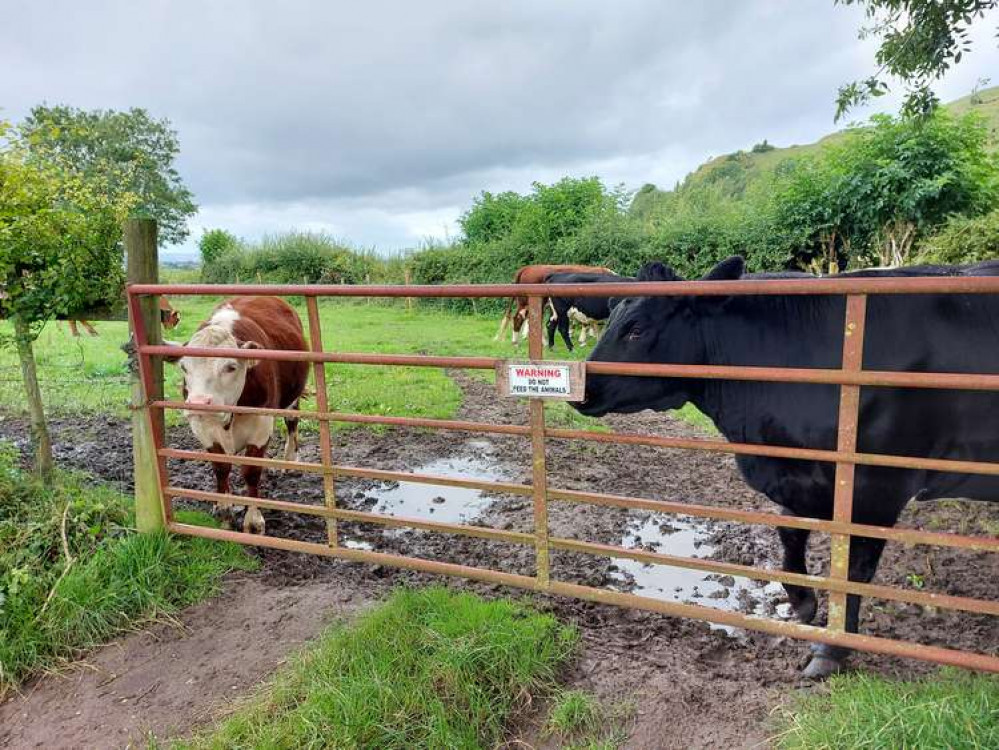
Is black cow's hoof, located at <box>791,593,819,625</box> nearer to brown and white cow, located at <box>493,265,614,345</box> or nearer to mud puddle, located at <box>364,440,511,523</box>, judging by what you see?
mud puddle, located at <box>364,440,511,523</box>

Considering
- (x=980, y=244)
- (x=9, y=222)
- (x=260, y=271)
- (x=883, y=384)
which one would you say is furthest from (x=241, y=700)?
(x=260, y=271)

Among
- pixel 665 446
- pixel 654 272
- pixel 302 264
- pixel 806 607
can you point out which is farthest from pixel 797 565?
pixel 302 264

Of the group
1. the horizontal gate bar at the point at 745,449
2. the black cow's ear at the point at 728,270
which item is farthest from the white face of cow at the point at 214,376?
the black cow's ear at the point at 728,270

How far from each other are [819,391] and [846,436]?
46 centimetres

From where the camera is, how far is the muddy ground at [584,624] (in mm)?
2439

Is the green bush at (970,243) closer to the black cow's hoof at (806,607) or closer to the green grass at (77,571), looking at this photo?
the black cow's hoof at (806,607)

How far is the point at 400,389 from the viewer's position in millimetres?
8188

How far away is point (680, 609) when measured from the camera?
2.54 meters

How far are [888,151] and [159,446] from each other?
13.9 meters

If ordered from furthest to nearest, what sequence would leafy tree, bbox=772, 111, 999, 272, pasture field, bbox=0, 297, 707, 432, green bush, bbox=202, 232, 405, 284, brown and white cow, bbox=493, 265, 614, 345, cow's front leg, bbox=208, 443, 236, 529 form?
green bush, bbox=202, 232, 405, 284
brown and white cow, bbox=493, 265, 614, 345
leafy tree, bbox=772, 111, 999, 272
pasture field, bbox=0, 297, 707, 432
cow's front leg, bbox=208, 443, 236, 529

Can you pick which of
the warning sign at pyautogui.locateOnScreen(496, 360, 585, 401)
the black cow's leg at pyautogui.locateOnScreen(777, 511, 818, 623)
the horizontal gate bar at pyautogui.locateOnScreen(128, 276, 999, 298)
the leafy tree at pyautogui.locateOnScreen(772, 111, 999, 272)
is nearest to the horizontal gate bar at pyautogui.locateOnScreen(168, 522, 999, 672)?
the black cow's leg at pyautogui.locateOnScreen(777, 511, 818, 623)

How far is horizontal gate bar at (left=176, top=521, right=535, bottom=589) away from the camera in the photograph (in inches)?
113

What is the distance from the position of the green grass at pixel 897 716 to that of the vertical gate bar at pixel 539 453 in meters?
1.06

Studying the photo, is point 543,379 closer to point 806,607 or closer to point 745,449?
point 745,449
